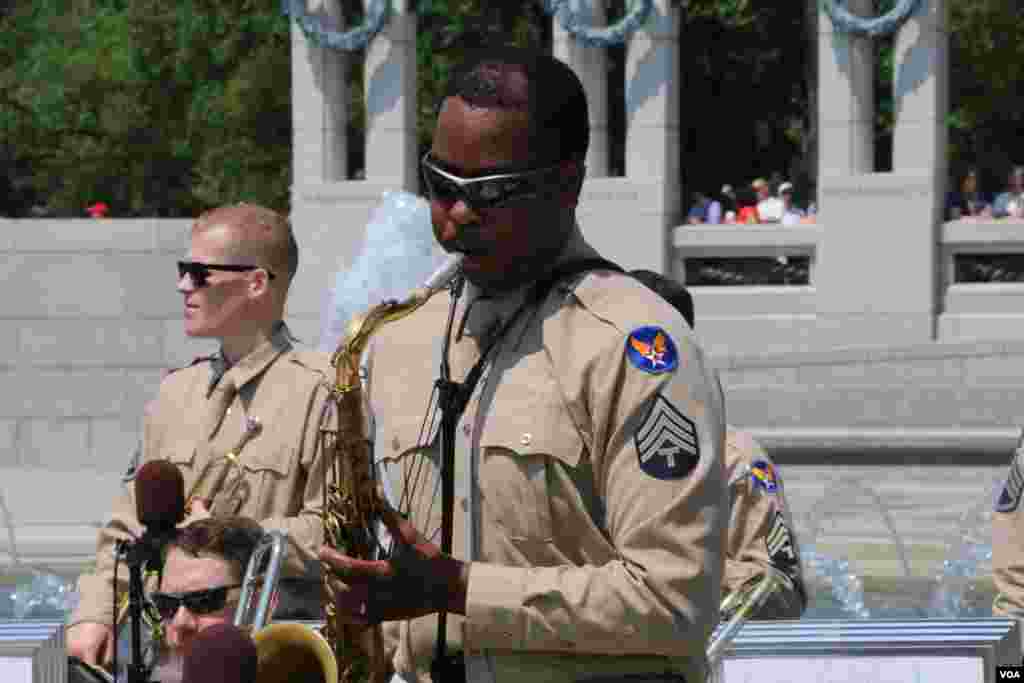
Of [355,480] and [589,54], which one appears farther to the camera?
[589,54]

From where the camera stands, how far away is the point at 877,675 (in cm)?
537

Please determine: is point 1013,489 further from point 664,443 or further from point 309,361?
point 664,443

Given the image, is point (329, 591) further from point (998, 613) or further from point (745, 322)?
point (745, 322)

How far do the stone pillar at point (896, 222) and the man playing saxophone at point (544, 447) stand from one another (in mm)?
23687

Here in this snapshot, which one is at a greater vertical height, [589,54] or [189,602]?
[589,54]

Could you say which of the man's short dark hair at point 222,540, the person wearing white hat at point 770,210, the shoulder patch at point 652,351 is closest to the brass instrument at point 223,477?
the man's short dark hair at point 222,540

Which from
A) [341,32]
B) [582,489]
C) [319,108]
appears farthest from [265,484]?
[319,108]

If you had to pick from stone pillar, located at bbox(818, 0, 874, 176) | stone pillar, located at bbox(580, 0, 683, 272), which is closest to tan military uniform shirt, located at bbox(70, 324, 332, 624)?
stone pillar, located at bbox(580, 0, 683, 272)

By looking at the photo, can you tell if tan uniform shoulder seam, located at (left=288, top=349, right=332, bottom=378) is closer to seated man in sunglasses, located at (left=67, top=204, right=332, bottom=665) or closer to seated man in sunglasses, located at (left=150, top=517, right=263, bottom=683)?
seated man in sunglasses, located at (left=67, top=204, right=332, bottom=665)

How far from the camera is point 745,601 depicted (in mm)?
5820

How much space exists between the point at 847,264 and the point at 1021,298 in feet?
6.35

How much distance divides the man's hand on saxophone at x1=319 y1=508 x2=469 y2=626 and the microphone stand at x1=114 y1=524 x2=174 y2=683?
2287mm

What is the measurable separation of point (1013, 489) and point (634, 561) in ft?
7.53

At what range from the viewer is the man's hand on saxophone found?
3441mm
